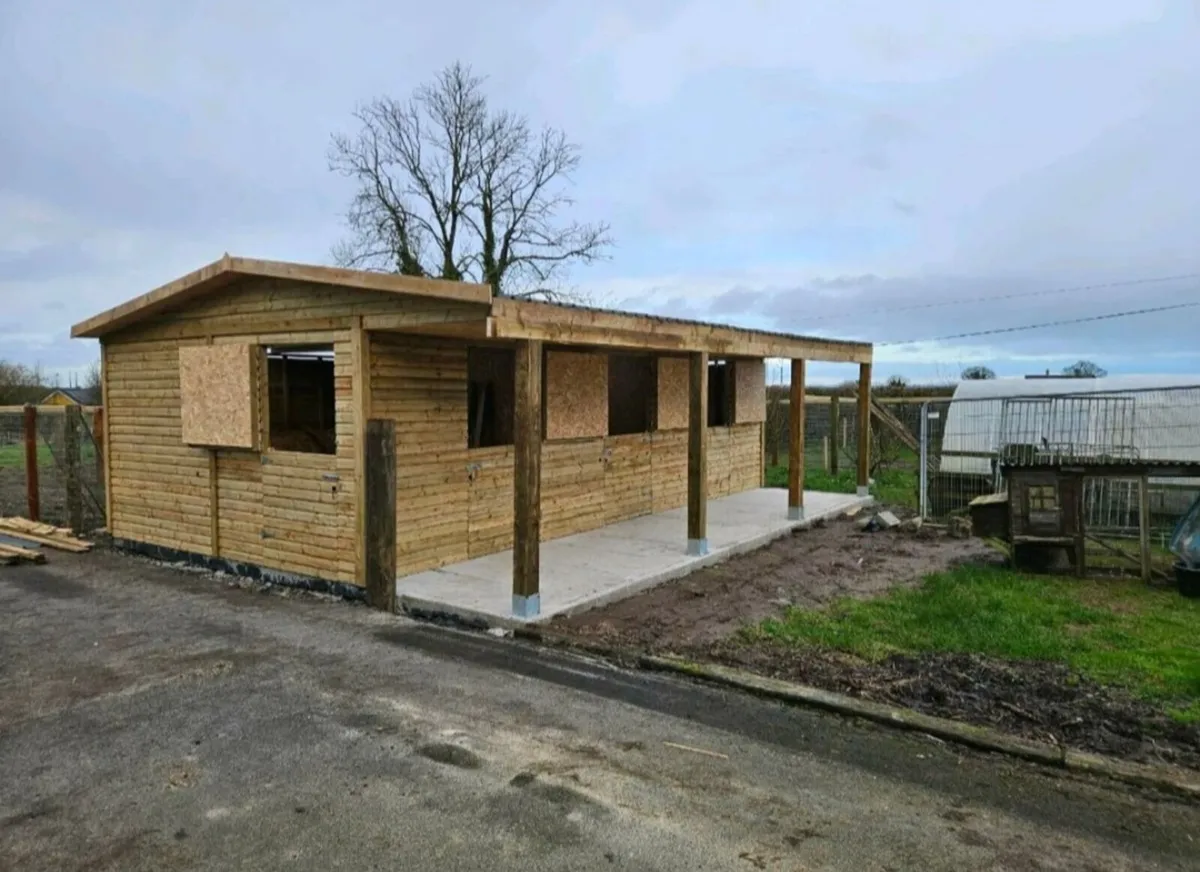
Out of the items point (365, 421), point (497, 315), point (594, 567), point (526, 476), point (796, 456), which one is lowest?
point (594, 567)

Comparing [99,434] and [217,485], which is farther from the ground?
[99,434]

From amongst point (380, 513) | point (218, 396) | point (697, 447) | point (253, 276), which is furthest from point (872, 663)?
point (218, 396)

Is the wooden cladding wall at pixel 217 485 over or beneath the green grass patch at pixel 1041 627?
over

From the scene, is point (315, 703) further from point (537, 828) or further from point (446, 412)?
point (446, 412)

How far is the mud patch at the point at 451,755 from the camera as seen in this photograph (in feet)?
12.0

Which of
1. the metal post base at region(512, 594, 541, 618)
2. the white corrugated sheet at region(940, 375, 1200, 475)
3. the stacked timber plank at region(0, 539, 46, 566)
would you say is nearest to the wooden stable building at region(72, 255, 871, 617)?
the metal post base at region(512, 594, 541, 618)

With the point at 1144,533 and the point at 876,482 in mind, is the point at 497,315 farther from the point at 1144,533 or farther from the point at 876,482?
the point at 876,482

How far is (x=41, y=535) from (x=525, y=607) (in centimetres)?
734

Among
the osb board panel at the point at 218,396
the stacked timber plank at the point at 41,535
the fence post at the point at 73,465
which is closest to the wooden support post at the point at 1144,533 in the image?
the osb board panel at the point at 218,396

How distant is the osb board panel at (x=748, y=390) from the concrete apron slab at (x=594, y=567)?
2.04 metres

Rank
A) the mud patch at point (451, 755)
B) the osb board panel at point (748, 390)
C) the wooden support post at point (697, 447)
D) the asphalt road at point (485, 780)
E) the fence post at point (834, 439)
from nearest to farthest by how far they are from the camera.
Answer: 1. the asphalt road at point (485, 780)
2. the mud patch at point (451, 755)
3. the wooden support post at point (697, 447)
4. the osb board panel at point (748, 390)
5. the fence post at point (834, 439)

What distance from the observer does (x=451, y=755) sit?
12.3 ft

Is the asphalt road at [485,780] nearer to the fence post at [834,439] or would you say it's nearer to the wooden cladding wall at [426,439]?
the wooden cladding wall at [426,439]

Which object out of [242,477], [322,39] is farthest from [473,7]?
[242,477]
